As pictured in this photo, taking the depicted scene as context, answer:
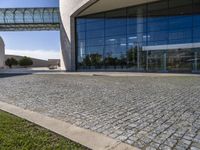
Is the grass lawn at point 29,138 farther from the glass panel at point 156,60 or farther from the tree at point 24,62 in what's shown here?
the tree at point 24,62

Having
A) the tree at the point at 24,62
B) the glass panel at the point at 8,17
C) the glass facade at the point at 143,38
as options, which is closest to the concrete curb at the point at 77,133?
the glass facade at the point at 143,38

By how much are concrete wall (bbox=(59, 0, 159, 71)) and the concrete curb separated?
25.2 meters

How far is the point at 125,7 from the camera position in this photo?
99.7 feet

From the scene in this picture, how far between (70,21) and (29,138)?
3223 centimetres

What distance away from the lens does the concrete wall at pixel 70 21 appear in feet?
98.8

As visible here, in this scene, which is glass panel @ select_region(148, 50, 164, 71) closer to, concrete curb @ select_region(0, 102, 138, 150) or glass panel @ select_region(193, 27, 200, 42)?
glass panel @ select_region(193, 27, 200, 42)

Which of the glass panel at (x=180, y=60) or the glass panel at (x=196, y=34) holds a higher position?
the glass panel at (x=196, y=34)

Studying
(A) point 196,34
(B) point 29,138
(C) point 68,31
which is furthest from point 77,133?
(C) point 68,31

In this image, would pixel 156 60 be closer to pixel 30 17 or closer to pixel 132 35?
pixel 132 35

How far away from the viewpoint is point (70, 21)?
34.8 m

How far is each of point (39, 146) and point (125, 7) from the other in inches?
1138

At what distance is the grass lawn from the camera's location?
3.98 m

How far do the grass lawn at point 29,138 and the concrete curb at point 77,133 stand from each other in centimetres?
17

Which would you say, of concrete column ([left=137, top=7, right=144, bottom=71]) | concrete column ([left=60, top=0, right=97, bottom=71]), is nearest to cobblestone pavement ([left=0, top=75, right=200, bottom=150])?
concrete column ([left=137, top=7, right=144, bottom=71])
